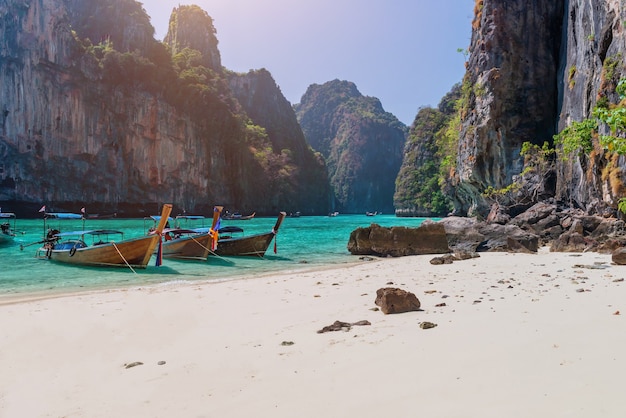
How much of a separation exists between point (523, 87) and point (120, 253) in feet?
97.9

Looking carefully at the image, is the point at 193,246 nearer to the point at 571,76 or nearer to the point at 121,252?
the point at 121,252

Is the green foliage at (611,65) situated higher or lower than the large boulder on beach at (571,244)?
higher

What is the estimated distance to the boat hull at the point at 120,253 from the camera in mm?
14539

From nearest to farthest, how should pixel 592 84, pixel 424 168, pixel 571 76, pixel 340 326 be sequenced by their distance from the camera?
pixel 340 326 → pixel 592 84 → pixel 571 76 → pixel 424 168

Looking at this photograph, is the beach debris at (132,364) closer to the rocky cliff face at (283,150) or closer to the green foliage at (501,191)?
the green foliage at (501,191)

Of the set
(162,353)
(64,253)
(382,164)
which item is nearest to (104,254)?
(64,253)

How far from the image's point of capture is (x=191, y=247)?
58.1 feet

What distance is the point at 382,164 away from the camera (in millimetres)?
172625

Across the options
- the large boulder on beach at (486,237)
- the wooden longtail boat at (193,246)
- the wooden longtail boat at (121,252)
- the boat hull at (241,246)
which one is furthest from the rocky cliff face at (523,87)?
the wooden longtail boat at (121,252)

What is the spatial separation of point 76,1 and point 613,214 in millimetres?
93576

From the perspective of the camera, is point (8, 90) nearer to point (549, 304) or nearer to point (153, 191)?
point (153, 191)

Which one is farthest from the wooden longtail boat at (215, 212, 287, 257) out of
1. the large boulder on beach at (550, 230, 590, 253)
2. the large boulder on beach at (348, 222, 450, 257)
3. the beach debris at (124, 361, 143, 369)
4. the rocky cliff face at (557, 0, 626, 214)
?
the rocky cliff face at (557, 0, 626, 214)

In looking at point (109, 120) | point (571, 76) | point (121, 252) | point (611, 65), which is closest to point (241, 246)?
point (121, 252)

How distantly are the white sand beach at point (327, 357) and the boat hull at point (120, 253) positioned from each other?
23.6 feet
